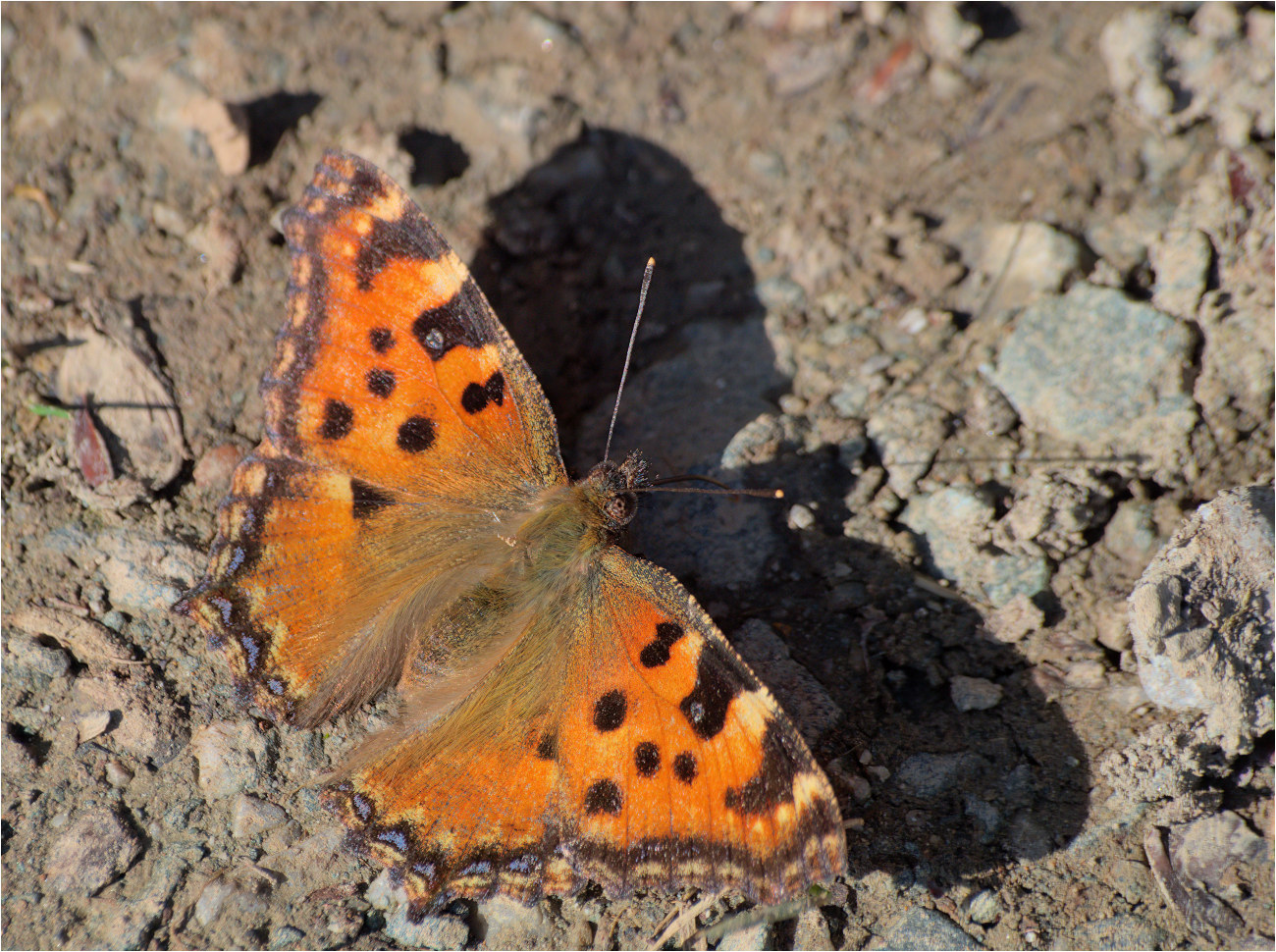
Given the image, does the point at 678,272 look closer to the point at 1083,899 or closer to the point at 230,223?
the point at 230,223

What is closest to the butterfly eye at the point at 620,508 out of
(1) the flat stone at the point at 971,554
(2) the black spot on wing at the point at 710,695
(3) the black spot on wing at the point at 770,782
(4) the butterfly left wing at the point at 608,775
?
(4) the butterfly left wing at the point at 608,775

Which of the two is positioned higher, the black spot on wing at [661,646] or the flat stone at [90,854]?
the black spot on wing at [661,646]

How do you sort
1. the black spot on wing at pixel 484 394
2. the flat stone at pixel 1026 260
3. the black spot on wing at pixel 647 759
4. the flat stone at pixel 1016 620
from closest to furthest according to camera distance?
1. the black spot on wing at pixel 647 759
2. the black spot on wing at pixel 484 394
3. the flat stone at pixel 1016 620
4. the flat stone at pixel 1026 260

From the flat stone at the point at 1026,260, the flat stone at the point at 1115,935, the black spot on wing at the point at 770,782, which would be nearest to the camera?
the black spot on wing at the point at 770,782

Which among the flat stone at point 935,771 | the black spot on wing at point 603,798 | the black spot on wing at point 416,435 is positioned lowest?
the flat stone at point 935,771

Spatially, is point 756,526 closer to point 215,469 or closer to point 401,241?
point 401,241

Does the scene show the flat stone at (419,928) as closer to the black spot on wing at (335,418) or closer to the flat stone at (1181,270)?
the black spot on wing at (335,418)
